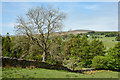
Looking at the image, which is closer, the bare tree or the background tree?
the bare tree

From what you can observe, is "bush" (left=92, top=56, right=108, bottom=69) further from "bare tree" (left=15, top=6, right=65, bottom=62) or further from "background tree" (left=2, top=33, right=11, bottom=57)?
"background tree" (left=2, top=33, right=11, bottom=57)

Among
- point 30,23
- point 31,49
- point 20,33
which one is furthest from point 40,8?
point 31,49

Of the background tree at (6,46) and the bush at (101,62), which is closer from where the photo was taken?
the bush at (101,62)

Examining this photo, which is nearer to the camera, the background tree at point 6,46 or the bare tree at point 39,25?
the bare tree at point 39,25

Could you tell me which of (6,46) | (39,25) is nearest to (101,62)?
(39,25)

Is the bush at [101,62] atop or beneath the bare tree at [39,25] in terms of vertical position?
beneath

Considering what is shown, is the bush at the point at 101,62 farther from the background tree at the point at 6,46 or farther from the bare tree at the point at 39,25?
the background tree at the point at 6,46

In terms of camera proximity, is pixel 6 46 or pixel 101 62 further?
pixel 6 46

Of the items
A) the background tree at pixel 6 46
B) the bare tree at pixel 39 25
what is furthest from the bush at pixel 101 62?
the background tree at pixel 6 46

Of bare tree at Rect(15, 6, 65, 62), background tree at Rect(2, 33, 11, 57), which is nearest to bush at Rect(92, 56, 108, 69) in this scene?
bare tree at Rect(15, 6, 65, 62)

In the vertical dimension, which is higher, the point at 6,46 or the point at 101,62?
the point at 6,46

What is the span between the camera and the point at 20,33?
22203 millimetres

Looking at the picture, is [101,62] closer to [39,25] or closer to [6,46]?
[39,25]

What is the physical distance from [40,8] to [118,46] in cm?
2221
